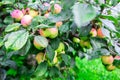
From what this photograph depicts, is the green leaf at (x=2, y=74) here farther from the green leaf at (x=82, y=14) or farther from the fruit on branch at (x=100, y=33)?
the green leaf at (x=82, y=14)

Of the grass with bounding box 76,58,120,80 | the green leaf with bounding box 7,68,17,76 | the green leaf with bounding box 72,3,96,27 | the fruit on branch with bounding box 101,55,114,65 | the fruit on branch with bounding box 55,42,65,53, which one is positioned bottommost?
the grass with bounding box 76,58,120,80

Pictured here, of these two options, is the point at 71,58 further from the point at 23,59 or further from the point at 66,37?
the point at 23,59

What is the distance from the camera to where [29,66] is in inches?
84.8

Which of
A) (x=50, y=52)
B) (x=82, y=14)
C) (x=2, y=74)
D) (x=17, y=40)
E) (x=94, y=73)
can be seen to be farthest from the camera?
(x=94, y=73)

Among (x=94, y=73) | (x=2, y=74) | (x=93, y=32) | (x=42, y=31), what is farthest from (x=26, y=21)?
(x=94, y=73)

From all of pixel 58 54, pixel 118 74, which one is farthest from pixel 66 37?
pixel 118 74

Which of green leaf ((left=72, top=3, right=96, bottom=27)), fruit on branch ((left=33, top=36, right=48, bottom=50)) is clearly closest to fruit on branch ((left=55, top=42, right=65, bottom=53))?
fruit on branch ((left=33, top=36, right=48, bottom=50))

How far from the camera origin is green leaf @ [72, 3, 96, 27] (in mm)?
795

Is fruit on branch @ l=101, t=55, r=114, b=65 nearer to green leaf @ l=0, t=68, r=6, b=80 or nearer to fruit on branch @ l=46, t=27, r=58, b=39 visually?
fruit on branch @ l=46, t=27, r=58, b=39

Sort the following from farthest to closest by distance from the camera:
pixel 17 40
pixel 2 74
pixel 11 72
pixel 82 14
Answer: pixel 11 72
pixel 2 74
pixel 17 40
pixel 82 14

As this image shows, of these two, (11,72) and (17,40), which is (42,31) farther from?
(11,72)

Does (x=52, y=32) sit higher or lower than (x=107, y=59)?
higher

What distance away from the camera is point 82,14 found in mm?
838

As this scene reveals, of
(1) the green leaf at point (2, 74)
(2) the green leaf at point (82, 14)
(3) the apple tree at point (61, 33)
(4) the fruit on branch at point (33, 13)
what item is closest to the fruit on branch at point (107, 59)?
(3) the apple tree at point (61, 33)
